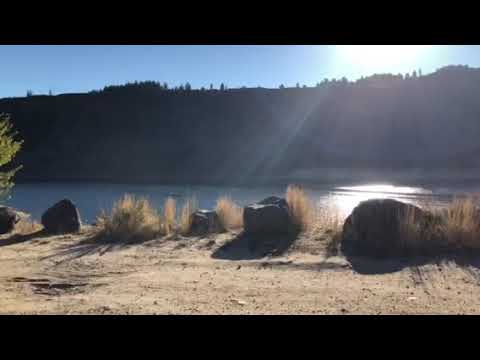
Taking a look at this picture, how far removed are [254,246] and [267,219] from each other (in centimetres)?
92

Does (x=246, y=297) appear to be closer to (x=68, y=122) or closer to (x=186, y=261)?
(x=186, y=261)

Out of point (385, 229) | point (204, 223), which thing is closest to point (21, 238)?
point (204, 223)

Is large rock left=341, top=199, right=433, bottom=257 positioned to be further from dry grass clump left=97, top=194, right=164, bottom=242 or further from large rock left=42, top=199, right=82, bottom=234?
large rock left=42, top=199, right=82, bottom=234

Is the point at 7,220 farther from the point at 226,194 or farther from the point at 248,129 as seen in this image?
the point at 248,129

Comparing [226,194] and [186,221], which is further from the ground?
[186,221]

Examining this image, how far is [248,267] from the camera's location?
8047mm

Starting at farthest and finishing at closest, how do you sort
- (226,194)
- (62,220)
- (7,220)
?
(226,194) → (7,220) → (62,220)

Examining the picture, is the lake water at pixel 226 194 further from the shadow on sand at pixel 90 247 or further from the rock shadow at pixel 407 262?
the rock shadow at pixel 407 262

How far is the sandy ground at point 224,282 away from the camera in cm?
562

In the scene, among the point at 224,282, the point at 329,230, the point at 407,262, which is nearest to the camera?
the point at 224,282

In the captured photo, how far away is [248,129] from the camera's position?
50.6 meters

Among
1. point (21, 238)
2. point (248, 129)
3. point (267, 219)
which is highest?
point (248, 129)

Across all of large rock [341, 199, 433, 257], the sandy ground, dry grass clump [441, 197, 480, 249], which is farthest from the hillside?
the sandy ground
